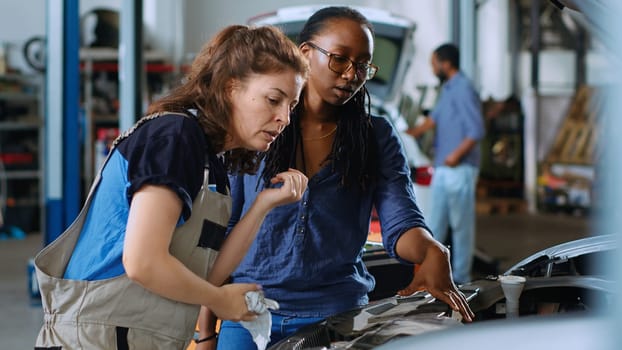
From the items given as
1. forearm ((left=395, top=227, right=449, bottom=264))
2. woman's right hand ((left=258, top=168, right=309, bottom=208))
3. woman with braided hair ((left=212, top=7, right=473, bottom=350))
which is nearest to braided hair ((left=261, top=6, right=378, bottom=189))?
woman with braided hair ((left=212, top=7, right=473, bottom=350))

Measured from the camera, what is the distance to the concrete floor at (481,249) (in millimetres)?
5801

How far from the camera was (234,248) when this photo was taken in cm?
175

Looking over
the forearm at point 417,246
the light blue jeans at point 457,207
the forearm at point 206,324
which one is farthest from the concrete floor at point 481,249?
the forearm at point 417,246

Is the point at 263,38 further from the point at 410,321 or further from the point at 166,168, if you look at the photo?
the point at 410,321

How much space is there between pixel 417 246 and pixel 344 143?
0.29 m

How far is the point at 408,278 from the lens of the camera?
2773mm

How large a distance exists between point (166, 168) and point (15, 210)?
9257mm

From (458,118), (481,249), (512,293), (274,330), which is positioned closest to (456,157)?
(458,118)

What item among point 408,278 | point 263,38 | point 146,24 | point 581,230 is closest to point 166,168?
point 263,38

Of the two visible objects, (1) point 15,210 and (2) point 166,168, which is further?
(1) point 15,210

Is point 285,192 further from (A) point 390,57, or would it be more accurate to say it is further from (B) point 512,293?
(A) point 390,57

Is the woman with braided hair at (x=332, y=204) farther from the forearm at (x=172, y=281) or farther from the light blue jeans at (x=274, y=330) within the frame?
the forearm at (x=172, y=281)

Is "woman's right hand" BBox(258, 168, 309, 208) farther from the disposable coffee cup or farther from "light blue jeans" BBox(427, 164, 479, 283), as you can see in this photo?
"light blue jeans" BBox(427, 164, 479, 283)

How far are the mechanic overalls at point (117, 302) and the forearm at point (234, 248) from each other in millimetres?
104
